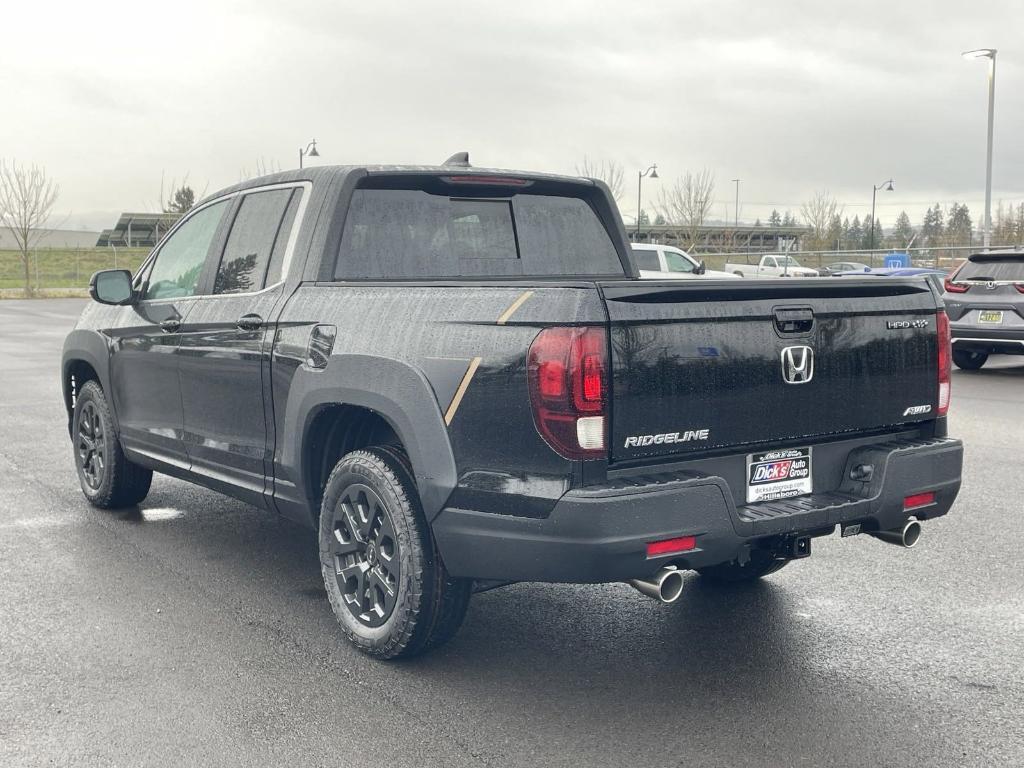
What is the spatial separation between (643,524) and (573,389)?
477 mm

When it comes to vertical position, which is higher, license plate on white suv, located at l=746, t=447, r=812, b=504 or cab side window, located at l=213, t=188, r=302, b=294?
cab side window, located at l=213, t=188, r=302, b=294

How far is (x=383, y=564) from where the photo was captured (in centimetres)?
432

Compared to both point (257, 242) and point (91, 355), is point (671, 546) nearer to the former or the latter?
point (257, 242)

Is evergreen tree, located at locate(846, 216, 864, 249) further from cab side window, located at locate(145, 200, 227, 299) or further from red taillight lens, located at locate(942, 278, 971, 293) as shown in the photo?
cab side window, located at locate(145, 200, 227, 299)

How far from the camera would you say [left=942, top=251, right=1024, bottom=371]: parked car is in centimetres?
1462

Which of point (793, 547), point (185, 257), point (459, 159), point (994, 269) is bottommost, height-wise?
point (793, 547)

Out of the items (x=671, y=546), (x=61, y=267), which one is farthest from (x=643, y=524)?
(x=61, y=267)

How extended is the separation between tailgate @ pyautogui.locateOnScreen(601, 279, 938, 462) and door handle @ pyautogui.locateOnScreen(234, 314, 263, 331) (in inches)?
76.6

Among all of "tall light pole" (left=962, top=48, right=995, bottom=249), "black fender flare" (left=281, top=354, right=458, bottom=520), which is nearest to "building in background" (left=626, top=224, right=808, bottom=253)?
"tall light pole" (left=962, top=48, right=995, bottom=249)

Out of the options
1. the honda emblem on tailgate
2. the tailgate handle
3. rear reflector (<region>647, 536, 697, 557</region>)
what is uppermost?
the tailgate handle

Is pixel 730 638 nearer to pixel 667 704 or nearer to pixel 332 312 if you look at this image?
pixel 667 704

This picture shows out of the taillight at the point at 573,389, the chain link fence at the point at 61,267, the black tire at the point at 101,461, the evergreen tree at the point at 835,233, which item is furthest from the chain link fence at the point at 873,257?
the taillight at the point at 573,389

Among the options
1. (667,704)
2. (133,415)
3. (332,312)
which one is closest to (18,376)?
(133,415)

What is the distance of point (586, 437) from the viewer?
3.58m
